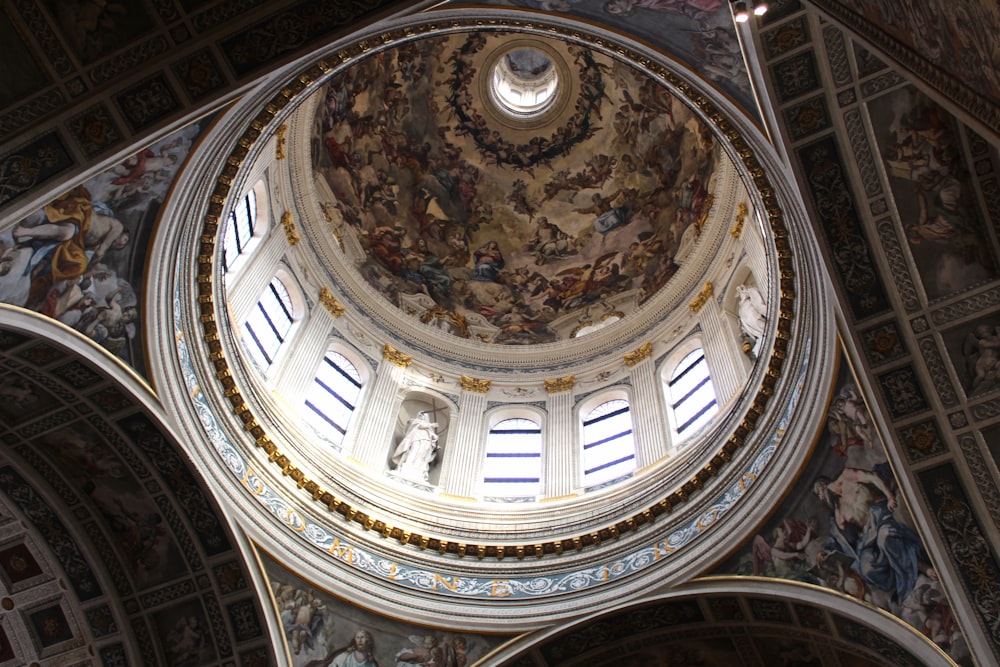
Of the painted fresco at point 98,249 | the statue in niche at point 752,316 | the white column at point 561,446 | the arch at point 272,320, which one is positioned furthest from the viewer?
the white column at point 561,446

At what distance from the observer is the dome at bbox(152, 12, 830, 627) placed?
52.0ft

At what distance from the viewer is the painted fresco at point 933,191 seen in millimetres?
11117

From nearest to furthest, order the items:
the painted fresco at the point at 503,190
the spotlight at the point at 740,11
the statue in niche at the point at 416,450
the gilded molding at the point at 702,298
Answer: the spotlight at the point at 740,11
the statue in niche at the point at 416,450
the gilded molding at the point at 702,298
the painted fresco at the point at 503,190

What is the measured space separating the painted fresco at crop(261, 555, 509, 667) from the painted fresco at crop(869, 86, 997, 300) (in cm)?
923

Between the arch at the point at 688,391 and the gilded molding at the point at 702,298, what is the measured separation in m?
0.87

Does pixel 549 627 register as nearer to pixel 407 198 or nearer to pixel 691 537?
pixel 691 537

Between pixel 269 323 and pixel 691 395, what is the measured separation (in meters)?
9.33

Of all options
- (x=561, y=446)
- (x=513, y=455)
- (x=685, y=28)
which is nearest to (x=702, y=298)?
(x=561, y=446)

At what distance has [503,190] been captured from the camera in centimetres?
2886

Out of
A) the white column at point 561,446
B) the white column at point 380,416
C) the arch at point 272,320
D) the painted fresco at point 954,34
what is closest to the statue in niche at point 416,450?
the white column at point 380,416

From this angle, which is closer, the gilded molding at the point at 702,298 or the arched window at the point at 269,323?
the arched window at the point at 269,323

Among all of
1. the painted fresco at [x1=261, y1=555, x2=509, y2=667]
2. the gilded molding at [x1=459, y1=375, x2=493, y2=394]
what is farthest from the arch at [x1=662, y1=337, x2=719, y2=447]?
the painted fresco at [x1=261, y1=555, x2=509, y2=667]

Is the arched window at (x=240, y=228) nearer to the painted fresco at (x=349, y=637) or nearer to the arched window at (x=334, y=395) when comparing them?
the arched window at (x=334, y=395)

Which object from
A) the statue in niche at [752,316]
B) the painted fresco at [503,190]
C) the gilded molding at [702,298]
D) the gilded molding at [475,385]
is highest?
the painted fresco at [503,190]
